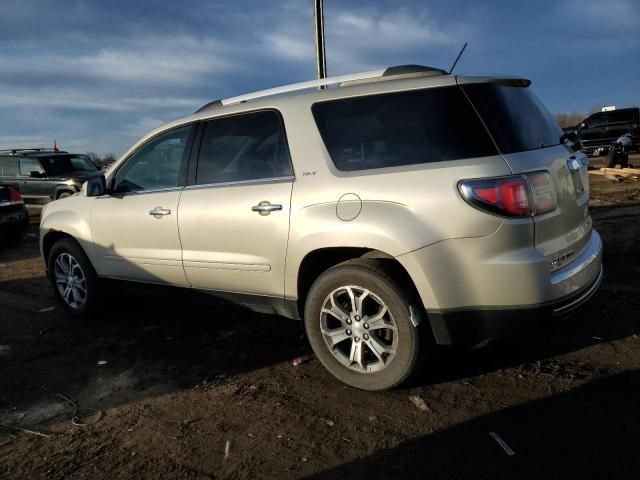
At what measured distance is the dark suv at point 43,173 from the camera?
12.5 meters

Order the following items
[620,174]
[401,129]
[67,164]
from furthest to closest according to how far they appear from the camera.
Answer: [620,174]
[67,164]
[401,129]

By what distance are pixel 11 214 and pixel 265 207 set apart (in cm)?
786

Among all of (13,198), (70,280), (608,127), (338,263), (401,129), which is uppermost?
(608,127)

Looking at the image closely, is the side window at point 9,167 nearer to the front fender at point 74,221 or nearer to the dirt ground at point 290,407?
the front fender at point 74,221

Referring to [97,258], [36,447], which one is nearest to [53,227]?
[97,258]

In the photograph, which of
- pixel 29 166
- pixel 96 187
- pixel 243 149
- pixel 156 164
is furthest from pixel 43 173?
pixel 243 149

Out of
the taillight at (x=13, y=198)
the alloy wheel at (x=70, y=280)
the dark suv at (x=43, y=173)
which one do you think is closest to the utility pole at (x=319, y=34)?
the dark suv at (x=43, y=173)

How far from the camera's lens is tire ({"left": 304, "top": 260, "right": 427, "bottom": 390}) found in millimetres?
3078

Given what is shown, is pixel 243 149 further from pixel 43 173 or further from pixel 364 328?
pixel 43 173

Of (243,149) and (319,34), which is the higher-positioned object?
(319,34)

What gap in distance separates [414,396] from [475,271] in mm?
900

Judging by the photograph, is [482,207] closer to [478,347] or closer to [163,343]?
[478,347]

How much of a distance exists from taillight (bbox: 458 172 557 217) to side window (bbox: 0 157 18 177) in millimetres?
13234

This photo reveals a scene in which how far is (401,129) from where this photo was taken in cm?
314
